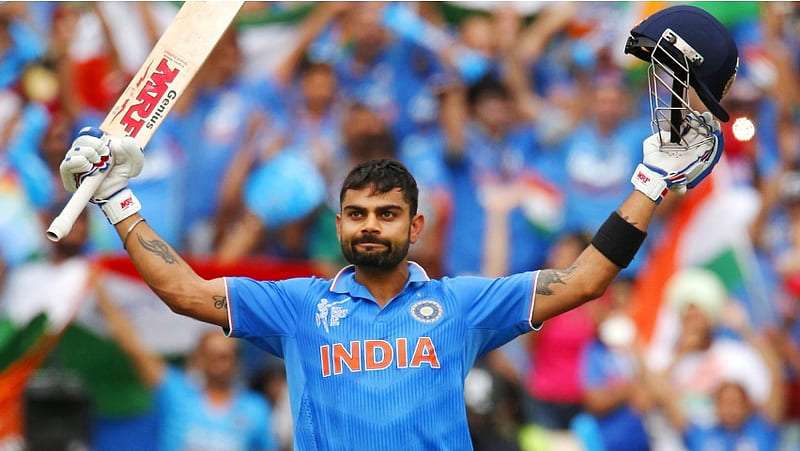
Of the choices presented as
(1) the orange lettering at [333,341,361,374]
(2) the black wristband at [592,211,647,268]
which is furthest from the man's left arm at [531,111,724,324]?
(1) the orange lettering at [333,341,361,374]

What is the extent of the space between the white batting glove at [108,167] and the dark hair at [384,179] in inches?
35.4

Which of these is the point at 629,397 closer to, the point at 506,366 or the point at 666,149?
the point at 506,366

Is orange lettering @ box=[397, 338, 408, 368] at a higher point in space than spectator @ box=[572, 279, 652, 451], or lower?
higher

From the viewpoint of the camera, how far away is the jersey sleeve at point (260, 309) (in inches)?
222

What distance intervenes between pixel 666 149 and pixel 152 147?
5.48m

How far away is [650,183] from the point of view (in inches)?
224

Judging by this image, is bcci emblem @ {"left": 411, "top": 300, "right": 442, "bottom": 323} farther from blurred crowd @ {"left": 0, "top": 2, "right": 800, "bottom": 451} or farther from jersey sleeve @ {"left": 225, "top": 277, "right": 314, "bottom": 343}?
blurred crowd @ {"left": 0, "top": 2, "right": 800, "bottom": 451}

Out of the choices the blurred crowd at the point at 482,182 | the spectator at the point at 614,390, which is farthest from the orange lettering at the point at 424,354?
the spectator at the point at 614,390

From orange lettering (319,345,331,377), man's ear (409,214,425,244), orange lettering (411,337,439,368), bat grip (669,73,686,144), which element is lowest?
orange lettering (411,337,439,368)

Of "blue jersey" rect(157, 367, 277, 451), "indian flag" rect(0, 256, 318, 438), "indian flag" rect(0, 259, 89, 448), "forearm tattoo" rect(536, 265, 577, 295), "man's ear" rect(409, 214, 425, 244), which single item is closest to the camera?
"forearm tattoo" rect(536, 265, 577, 295)

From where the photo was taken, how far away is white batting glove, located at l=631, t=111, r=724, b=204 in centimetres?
570

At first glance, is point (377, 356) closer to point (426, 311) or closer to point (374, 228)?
point (426, 311)

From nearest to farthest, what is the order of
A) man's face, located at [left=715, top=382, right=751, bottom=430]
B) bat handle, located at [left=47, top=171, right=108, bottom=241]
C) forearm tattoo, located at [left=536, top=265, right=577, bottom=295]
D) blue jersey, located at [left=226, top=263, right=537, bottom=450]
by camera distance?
bat handle, located at [left=47, top=171, right=108, bottom=241]
blue jersey, located at [left=226, top=263, right=537, bottom=450]
forearm tattoo, located at [left=536, top=265, right=577, bottom=295]
man's face, located at [left=715, top=382, right=751, bottom=430]

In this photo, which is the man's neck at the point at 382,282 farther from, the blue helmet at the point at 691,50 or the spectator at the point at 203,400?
the spectator at the point at 203,400
